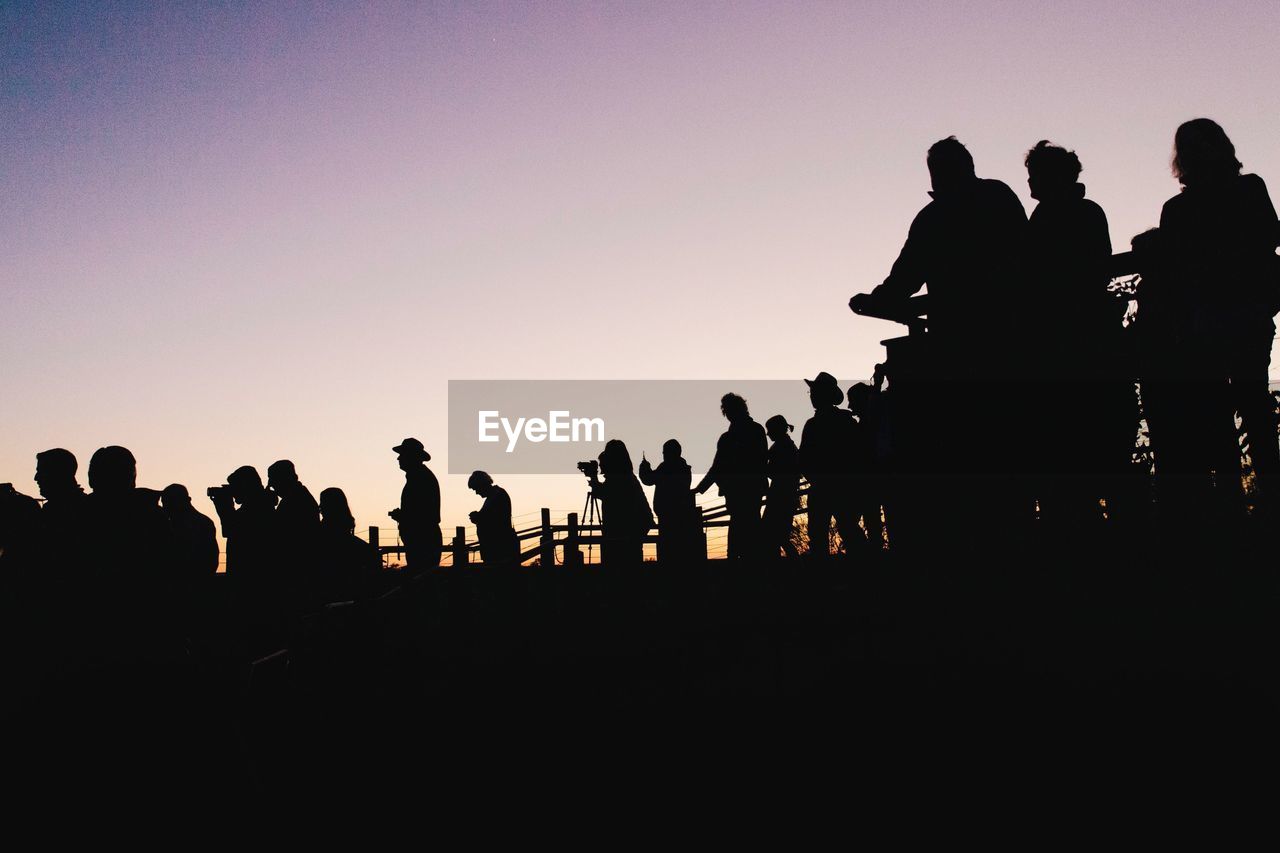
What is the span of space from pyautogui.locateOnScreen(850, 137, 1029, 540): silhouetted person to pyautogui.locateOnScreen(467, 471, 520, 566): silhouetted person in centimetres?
625

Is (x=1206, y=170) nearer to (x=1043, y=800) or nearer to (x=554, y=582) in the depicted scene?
(x=1043, y=800)

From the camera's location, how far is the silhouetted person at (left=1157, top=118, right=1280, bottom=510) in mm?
4531

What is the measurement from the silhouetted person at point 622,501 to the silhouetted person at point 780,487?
1.24m

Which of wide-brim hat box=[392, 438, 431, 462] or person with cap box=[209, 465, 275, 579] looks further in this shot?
wide-brim hat box=[392, 438, 431, 462]

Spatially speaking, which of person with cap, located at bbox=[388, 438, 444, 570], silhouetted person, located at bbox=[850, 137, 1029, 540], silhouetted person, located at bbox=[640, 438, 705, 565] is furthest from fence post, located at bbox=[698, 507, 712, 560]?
silhouetted person, located at bbox=[850, 137, 1029, 540]

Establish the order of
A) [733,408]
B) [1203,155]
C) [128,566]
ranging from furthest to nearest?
[733,408] < [1203,155] < [128,566]

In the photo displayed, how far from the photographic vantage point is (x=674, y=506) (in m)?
9.80

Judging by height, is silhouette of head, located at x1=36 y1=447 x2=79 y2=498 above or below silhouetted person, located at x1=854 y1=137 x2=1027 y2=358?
below

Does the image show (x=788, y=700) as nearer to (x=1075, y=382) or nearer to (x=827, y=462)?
(x=1075, y=382)

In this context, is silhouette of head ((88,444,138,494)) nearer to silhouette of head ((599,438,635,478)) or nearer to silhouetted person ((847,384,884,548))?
silhouetted person ((847,384,884,548))

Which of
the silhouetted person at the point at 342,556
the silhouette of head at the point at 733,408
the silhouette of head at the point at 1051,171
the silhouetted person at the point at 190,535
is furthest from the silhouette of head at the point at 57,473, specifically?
the silhouette of head at the point at 733,408

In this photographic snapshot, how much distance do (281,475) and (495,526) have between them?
2.04 meters

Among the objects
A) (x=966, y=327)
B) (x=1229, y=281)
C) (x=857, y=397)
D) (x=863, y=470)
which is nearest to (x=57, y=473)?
(x=966, y=327)

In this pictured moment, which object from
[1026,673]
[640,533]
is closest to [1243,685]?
[1026,673]
